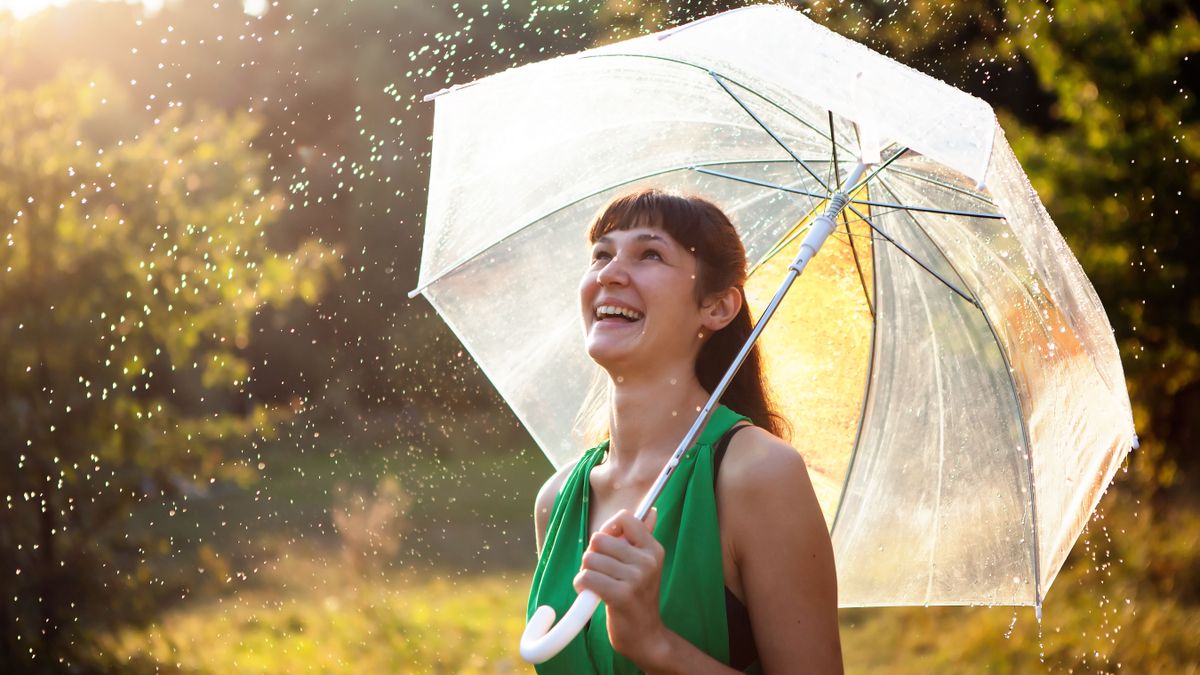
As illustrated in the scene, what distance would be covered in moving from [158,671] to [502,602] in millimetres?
4560

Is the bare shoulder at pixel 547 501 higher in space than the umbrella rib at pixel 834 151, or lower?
lower

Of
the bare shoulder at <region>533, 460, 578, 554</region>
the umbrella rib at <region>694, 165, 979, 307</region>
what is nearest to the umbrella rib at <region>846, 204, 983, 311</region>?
the umbrella rib at <region>694, 165, 979, 307</region>

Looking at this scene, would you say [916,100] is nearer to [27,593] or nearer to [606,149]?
[606,149]

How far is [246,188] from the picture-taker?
9.03 m

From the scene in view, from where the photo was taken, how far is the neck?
285 cm

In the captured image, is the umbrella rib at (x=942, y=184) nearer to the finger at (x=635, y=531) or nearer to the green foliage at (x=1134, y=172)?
the finger at (x=635, y=531)

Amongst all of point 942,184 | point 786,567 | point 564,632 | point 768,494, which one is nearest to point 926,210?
point 942,184

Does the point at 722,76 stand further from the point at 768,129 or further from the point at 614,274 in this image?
the point at 614,274

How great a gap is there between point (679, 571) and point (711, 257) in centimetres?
68

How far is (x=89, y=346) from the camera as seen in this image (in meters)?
7.42

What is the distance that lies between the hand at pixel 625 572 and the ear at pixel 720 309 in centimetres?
68

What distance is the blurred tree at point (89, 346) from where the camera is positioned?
717 cm

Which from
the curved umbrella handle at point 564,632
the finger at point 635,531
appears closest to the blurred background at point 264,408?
the curved umbrella handle at point 564,632

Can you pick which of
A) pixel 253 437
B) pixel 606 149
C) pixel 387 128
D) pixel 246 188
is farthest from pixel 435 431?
pixel 606 149
